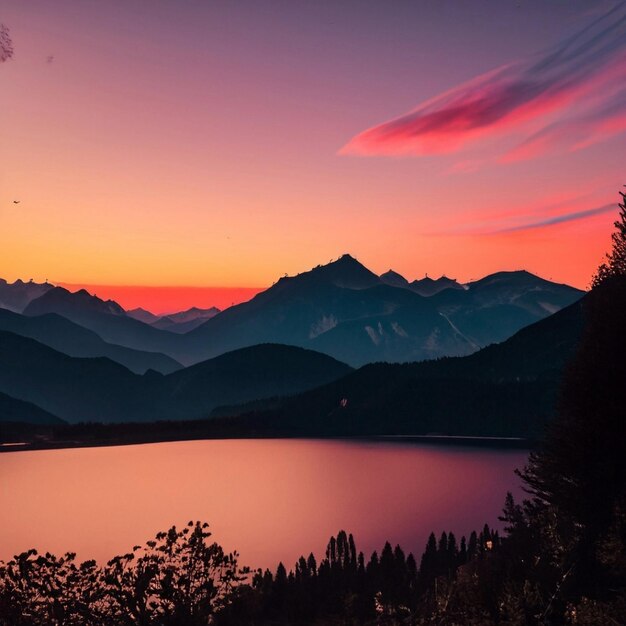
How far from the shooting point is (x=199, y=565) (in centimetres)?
4344

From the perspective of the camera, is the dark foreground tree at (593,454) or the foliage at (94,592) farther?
the dark foreground tree at (593,454)

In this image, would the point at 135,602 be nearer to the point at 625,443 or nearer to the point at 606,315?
the point at 625,443

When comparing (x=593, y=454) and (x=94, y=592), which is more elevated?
(x=593, y=454)

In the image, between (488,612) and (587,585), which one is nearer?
(488,612)

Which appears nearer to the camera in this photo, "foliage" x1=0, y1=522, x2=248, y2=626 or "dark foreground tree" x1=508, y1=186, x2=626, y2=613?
"foliage" x1=0, y1=522, x2=248, y2=626

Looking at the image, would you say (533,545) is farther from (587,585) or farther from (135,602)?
(135,602)

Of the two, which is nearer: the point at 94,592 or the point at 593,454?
the point at 94,592

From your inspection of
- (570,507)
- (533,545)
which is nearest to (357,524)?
(533,545)

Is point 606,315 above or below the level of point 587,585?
above

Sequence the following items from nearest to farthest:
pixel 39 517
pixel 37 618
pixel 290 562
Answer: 1. pixel 37 618
2. pixel 290 562
3. pixel 39 517

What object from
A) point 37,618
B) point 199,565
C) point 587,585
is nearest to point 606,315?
point 587,585

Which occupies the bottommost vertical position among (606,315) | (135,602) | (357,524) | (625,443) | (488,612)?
(357,524)

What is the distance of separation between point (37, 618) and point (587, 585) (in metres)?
34.0

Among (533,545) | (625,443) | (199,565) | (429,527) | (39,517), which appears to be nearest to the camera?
(199,565)
